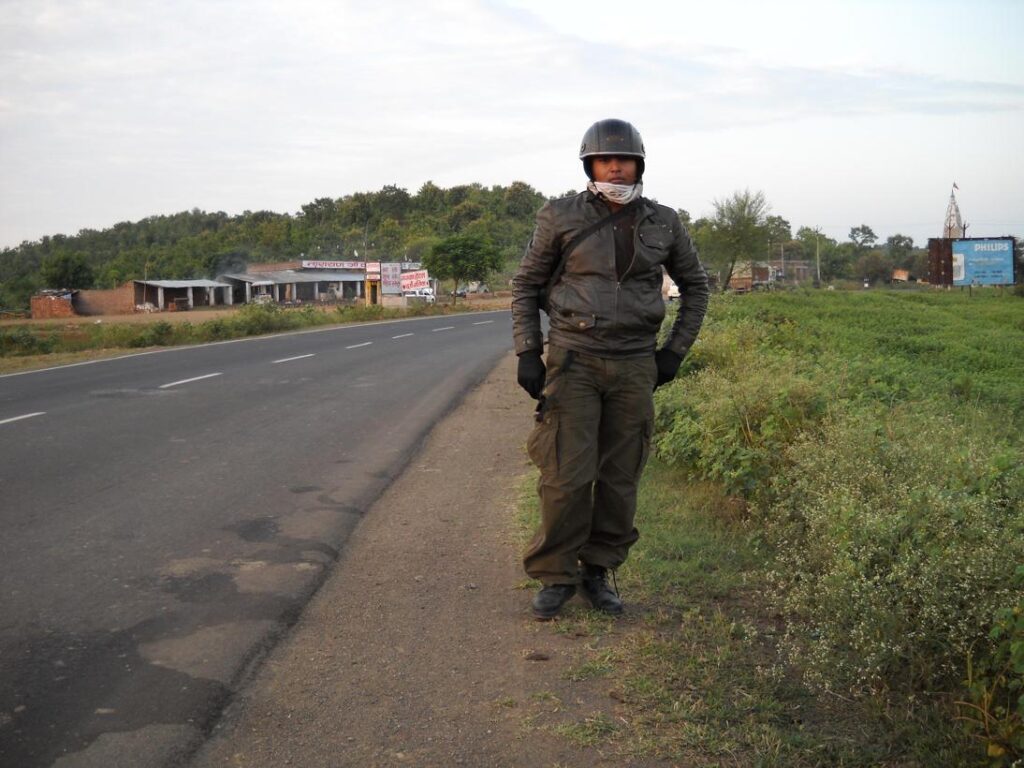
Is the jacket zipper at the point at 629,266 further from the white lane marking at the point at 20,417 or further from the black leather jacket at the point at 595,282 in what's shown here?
the white lane marking at the point at 20,417

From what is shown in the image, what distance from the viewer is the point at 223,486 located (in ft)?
24.8

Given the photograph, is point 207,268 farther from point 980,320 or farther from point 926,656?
point 926,656

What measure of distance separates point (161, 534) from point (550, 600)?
2.77 meters

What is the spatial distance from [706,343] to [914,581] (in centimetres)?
697

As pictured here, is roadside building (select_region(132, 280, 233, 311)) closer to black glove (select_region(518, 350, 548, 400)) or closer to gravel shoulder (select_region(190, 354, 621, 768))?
gravel shoulder (select_region(190, 354, 621, 768))

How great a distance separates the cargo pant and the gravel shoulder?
37 cm

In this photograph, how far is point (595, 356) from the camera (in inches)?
178

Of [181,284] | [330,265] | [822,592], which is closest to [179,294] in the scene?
[181,284]

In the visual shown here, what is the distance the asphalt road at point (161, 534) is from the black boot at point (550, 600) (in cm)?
117

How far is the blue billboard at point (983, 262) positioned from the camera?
43781 millimetres

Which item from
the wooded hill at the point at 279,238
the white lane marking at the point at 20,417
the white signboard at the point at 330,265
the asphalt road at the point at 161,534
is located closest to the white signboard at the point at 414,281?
the wooded hill at the point at 279,238

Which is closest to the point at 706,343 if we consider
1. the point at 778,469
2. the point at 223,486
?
the point at 778,469

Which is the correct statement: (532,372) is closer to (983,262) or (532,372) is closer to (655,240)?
(655,240)

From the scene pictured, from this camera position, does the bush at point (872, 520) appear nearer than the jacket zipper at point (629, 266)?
Yes
